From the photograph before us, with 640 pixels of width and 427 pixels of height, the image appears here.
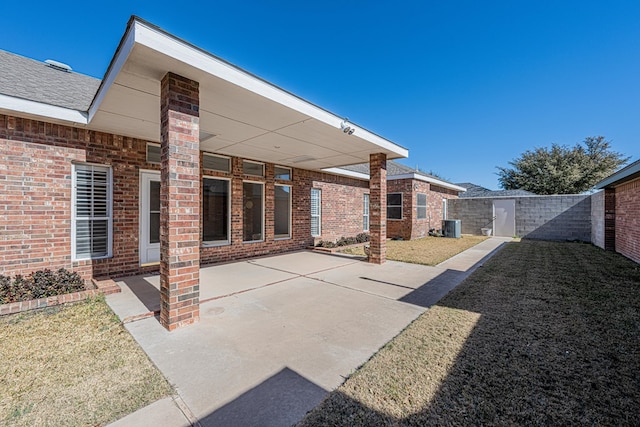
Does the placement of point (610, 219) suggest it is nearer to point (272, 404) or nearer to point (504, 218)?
point (504, 218)

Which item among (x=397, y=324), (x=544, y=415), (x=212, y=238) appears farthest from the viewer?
(x=212, y=238)

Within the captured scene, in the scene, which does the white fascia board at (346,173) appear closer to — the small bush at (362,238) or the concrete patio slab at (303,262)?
the small bush at (362,238)

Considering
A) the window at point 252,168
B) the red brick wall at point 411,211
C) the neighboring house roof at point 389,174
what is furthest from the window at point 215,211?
the red brick wall at point 411,211

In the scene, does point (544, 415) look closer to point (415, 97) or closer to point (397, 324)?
point (397, 324)

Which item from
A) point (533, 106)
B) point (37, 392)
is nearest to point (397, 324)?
point (37, 392)

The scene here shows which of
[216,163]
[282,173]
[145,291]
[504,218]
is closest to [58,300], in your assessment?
[145,291]

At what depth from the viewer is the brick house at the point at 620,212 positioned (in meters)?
7.54

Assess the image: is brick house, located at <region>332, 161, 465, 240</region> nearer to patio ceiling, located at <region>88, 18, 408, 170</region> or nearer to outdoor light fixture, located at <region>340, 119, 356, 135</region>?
patio ceiling, located at <region>88, 18, 408, 170</region>

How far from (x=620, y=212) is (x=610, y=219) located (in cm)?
105

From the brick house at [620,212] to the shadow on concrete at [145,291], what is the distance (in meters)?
10.5

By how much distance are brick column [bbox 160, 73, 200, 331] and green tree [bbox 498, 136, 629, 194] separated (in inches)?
1281

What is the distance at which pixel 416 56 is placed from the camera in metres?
10.0

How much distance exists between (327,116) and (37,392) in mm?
5021

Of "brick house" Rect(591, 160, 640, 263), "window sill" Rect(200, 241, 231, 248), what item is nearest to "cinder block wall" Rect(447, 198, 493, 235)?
"brick house" Rect(591, 160, 640, 263)
